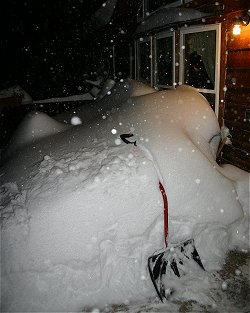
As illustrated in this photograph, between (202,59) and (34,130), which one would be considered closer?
(34,130)

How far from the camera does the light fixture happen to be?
12.8ft

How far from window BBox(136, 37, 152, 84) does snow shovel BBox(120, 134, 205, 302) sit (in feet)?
22.1

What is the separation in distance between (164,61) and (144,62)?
222 centimetres

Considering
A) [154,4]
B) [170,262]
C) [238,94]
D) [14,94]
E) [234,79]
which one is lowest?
[170,262]

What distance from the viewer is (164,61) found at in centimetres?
745

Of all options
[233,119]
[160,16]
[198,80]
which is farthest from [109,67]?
[233,119]

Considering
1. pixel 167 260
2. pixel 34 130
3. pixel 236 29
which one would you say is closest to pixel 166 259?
pixel 167 260

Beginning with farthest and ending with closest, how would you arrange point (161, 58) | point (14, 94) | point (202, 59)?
1. point (14, 94)
2. point (161, 58)
3. point (202, 59)

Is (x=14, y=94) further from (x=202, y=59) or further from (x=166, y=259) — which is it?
(x=166, y=259)

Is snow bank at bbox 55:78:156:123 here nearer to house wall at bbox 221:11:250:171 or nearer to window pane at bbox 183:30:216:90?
house wall at bbox 221:11:250:171

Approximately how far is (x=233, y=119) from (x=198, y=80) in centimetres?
147

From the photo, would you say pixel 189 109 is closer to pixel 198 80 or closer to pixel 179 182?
pixel 179 182

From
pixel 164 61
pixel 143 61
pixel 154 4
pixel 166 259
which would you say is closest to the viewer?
pixel 166 259

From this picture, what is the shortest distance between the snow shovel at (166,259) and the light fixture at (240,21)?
268cm
